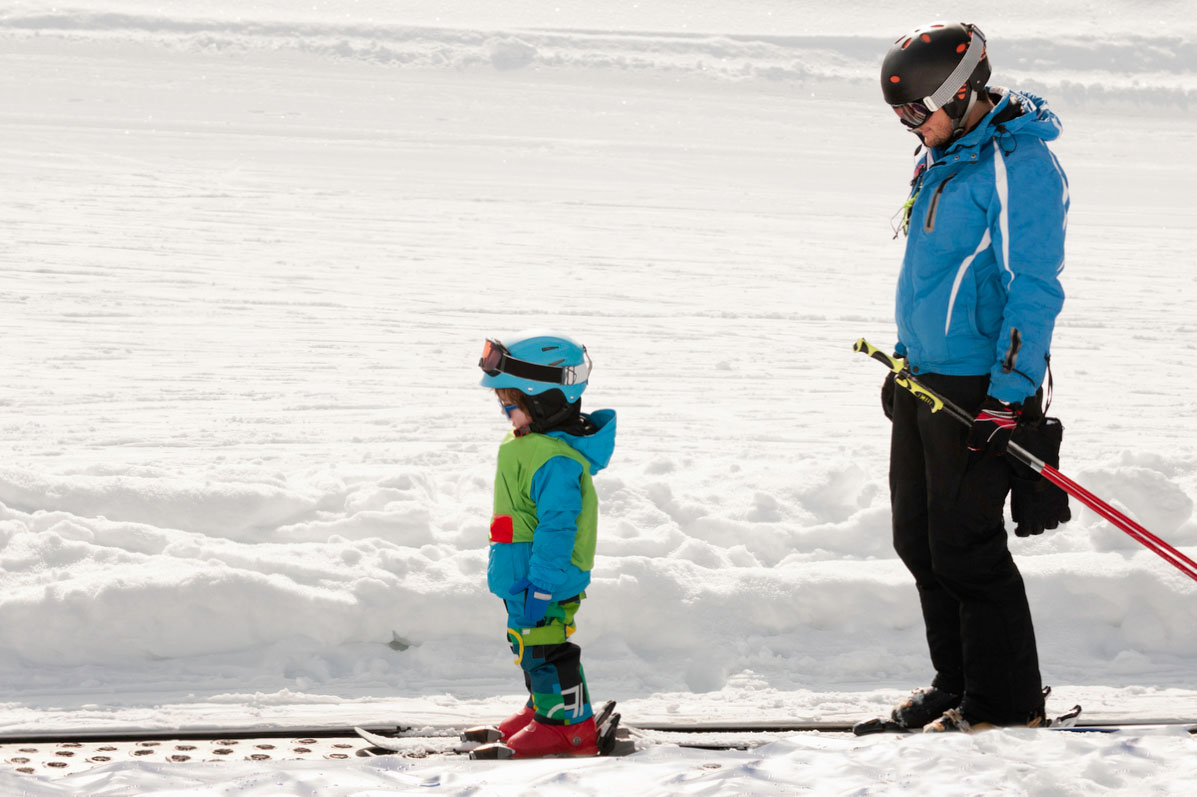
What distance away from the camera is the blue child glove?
3268 millimetres

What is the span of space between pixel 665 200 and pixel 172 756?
11529 mm

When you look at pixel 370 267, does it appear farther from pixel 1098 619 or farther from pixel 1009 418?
pixel 1009 418

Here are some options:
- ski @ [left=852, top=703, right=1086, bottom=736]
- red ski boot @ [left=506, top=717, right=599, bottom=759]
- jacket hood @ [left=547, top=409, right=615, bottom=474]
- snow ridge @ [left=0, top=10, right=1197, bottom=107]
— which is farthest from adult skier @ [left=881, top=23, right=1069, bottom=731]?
snow ridge @ [left=0, top=10, right=1197, bottom=107]

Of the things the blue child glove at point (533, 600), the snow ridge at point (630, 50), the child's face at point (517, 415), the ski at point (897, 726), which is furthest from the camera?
the snow ridge at point (630, 50)

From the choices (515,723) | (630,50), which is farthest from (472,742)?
(630,50)

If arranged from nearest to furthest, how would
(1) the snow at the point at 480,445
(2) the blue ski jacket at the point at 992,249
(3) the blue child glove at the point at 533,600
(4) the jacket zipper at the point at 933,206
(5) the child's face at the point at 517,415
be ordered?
(2) the blue ski jacket at the point at 992,249 < (4) the jacket zipper at the point at 933,206 < (3) the blue child glove at the point at 533,600 < (5) the child's face at the point at 517,415 < (1) the snow at the point at 480,445

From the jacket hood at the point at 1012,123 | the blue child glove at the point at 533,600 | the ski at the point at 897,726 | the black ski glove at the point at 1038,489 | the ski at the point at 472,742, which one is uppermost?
the jacket hood at the point at 1012,123

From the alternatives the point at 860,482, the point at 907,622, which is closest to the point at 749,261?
the point at 860,482

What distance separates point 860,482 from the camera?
548 cm

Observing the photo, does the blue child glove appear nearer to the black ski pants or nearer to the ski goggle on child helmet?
the ski goggle on child helmet

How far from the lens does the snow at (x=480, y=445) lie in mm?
3963

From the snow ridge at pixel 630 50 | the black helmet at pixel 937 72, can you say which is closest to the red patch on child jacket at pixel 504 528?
the black helmet at pixel 937 72

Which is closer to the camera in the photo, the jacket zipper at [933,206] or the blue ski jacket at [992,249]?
the blue ski jacket at [992,249]

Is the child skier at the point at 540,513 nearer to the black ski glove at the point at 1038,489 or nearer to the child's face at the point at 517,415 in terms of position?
the child's face at the point at 517,415
